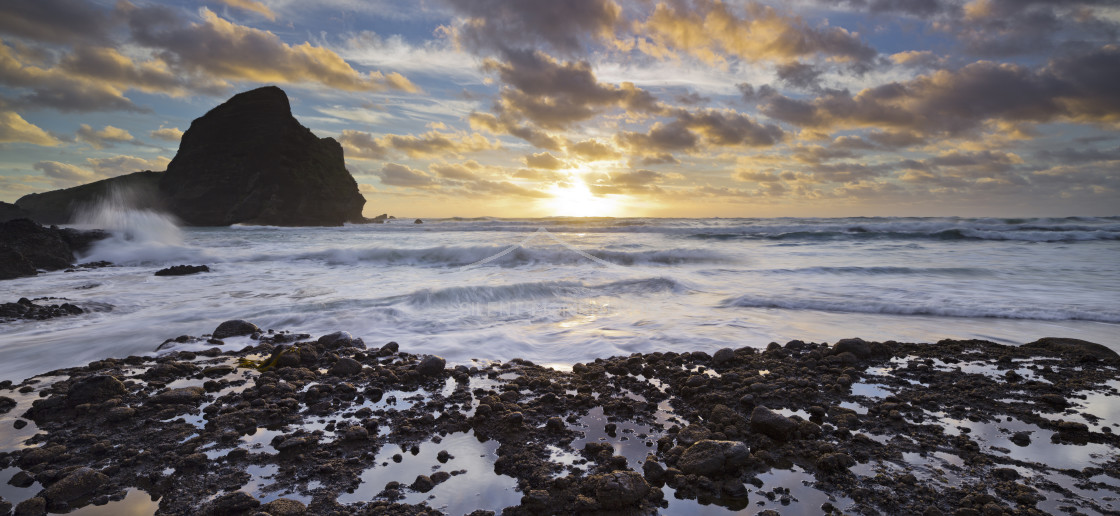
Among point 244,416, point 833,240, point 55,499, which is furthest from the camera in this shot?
point 833,240

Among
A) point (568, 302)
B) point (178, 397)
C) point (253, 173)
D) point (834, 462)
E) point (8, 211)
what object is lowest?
point (568, 302)

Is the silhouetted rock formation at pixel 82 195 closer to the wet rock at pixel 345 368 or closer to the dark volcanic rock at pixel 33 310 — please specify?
the dark volcanic rock at pixel 33 310

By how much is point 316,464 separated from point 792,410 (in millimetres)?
3874

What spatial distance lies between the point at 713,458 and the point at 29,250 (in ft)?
71.6

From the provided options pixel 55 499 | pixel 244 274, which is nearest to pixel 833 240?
pixel 244 274

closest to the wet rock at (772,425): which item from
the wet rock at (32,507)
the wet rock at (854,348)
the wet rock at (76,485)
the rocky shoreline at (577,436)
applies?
the rocky shoreline at (577,436)

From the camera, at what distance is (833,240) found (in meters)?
28.2

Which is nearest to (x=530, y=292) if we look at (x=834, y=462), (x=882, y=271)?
(x=834, y=462)

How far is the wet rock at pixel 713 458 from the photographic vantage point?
292 centimetres

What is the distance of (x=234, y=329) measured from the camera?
697 cm

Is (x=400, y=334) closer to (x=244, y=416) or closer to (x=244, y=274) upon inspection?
(x=244, y=416)

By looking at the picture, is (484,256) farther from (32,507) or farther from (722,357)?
(32,507)

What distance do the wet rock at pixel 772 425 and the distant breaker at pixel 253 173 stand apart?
8163 centimetres

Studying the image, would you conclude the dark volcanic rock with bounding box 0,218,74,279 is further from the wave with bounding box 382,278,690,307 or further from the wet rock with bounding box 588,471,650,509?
the wet rock with bounding box 588,471,650,509
